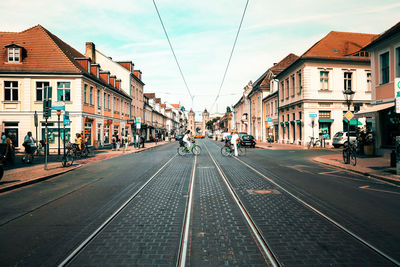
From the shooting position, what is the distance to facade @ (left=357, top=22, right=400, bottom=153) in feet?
57.1

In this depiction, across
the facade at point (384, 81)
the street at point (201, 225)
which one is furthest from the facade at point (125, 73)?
the street at point (201, 225)

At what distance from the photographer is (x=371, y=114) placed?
1788cm

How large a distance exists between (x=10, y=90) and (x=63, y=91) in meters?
4.69

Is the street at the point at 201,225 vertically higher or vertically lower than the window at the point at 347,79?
lower

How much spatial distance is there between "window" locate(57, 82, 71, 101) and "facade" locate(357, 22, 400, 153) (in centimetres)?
2467

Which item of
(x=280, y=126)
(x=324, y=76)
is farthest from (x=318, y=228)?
(x=280, y=126)

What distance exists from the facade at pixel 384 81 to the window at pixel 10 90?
94.9 feet

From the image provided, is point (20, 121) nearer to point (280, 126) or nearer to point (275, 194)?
point (275, 194)

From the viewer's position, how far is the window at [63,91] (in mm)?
27328

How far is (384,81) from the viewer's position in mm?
18594

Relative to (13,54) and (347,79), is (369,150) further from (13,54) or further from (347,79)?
(13,54)

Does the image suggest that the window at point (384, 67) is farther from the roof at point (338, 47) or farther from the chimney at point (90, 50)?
the chimney at point (90, 50)

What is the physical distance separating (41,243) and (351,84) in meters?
35.9

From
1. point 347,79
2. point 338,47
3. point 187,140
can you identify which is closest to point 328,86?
point 347,79
